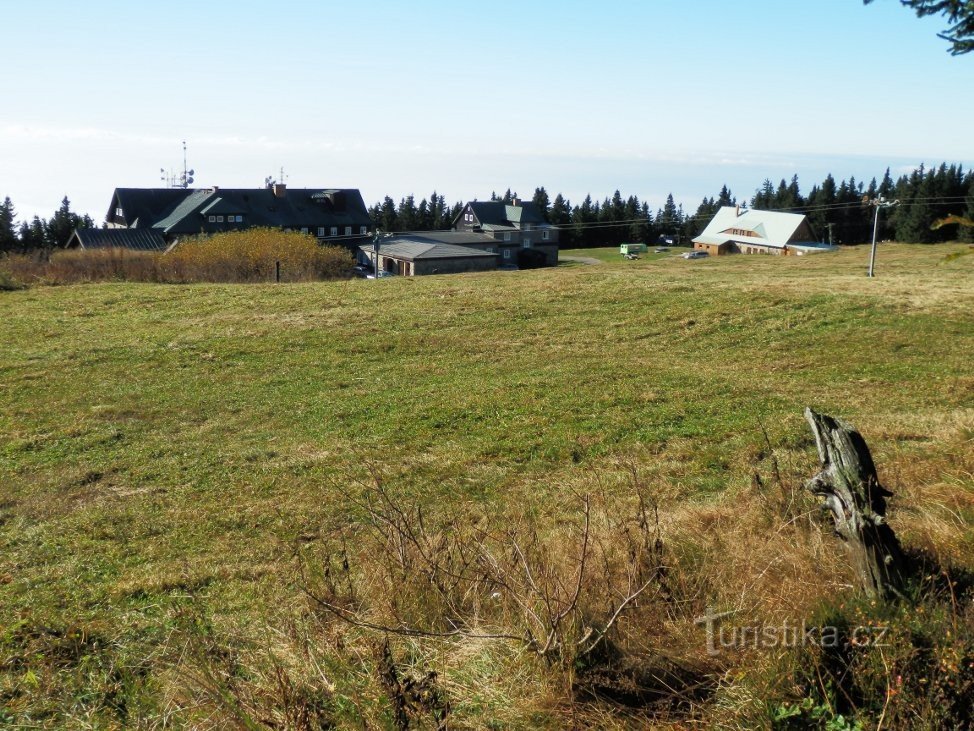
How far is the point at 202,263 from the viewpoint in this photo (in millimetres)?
32281

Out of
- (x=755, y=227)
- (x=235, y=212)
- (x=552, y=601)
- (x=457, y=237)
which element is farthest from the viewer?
(x=755, y=227)

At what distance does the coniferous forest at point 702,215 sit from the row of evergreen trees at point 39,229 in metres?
0.07

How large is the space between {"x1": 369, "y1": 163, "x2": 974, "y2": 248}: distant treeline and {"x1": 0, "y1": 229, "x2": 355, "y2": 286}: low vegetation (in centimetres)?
4069

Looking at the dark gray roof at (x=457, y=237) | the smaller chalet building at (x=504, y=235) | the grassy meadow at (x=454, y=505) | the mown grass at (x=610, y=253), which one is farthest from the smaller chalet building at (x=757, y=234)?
the grassy meadow at (x=454, y=505)

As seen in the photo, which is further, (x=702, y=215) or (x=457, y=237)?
(x=702, y=215)

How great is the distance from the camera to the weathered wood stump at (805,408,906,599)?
376 centimetres

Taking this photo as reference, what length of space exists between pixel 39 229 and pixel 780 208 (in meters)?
66.4

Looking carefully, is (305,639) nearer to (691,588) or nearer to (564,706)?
(564,706)

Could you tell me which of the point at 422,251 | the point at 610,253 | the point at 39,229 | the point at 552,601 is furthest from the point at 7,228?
the point at 552,601

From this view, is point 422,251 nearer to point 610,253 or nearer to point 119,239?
point 119,239

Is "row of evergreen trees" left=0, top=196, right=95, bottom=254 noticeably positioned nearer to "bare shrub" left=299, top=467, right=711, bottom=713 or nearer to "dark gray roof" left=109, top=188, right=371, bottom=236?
"dark gray roof" left=109, top=188, right=371, bottom=236

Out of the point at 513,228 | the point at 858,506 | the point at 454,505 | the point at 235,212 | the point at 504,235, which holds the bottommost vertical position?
the point at 454,505

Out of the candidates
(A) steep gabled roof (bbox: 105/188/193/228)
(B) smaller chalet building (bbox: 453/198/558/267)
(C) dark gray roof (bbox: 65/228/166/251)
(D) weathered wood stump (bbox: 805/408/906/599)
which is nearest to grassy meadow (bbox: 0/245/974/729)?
(D) weathered wood stump (bbox: 805/408/906/599)

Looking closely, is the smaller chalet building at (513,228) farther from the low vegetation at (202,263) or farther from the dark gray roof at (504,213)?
the low vegetation at (202,263)
